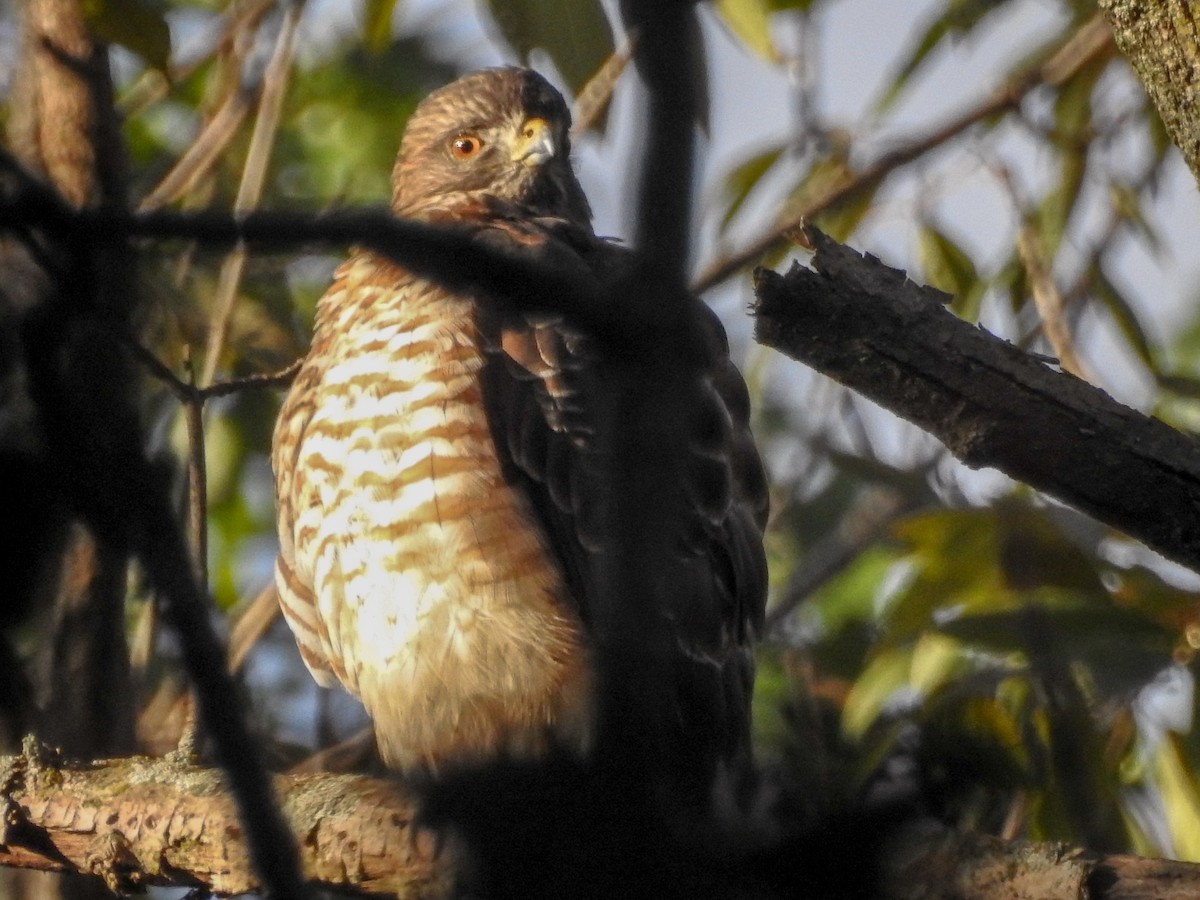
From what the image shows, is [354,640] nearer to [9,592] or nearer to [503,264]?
[9,592]

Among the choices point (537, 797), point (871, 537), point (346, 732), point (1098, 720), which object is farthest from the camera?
point (871, 537)

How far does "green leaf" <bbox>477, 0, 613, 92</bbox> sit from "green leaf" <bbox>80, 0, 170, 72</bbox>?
2.64 ft

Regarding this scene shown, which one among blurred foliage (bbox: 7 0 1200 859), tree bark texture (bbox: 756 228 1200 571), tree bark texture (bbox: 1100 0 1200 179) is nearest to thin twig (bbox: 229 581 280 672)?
blurred foliage (bbox: 7 0 1200 859)

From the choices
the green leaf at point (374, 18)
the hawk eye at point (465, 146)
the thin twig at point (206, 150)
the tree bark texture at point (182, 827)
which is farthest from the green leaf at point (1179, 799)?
the thin twig at point (206, 150)

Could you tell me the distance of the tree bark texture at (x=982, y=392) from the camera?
7.22 ft

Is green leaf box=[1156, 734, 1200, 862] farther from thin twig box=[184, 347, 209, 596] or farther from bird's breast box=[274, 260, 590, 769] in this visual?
thin twig box=[184, 347, 209, 596]

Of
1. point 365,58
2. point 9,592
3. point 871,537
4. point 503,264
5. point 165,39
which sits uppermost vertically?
point 365,58

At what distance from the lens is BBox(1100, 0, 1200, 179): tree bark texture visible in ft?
7.70

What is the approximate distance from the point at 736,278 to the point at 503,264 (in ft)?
12.3

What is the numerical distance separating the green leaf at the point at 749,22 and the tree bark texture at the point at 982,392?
1879mm

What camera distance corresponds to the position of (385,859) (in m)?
2.78

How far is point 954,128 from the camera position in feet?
15.0

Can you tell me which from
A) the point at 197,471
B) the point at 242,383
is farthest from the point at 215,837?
the point at 242,383

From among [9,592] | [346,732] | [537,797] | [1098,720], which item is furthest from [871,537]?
[9,592]
